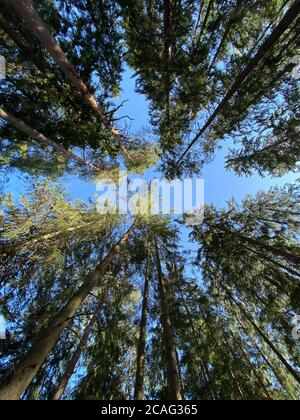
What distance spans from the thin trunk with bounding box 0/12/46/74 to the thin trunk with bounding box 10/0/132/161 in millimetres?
1047

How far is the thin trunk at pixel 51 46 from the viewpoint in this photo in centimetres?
450

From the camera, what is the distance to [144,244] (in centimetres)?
1062

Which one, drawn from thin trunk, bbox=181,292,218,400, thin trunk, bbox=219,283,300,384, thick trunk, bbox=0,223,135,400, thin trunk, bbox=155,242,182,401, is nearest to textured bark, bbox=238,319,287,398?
thin trunk, bbox=219,283,300,384

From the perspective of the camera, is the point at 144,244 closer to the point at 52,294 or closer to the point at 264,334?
the point at 52,294

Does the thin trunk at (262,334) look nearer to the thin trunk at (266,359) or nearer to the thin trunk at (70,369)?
the thin trunk at (266,359)

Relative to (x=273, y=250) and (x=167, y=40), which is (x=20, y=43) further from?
(x=273, y=250)

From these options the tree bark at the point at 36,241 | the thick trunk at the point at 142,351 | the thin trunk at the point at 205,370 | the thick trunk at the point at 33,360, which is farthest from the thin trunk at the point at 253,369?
the tree bark at the point at 36,241

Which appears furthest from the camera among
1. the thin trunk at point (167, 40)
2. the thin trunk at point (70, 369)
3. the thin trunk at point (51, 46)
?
the thin trunk at point (167, 40)

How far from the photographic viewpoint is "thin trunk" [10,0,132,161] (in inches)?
177

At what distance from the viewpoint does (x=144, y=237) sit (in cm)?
1140

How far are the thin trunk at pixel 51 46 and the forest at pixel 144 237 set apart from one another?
1.5 inches

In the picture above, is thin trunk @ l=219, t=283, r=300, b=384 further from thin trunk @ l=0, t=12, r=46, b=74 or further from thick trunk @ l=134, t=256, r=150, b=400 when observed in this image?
thin trunk @ l=0, t=12, r=46, b=74

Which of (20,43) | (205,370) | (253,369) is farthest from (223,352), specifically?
(20,43)

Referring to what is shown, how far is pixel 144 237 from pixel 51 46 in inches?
315
